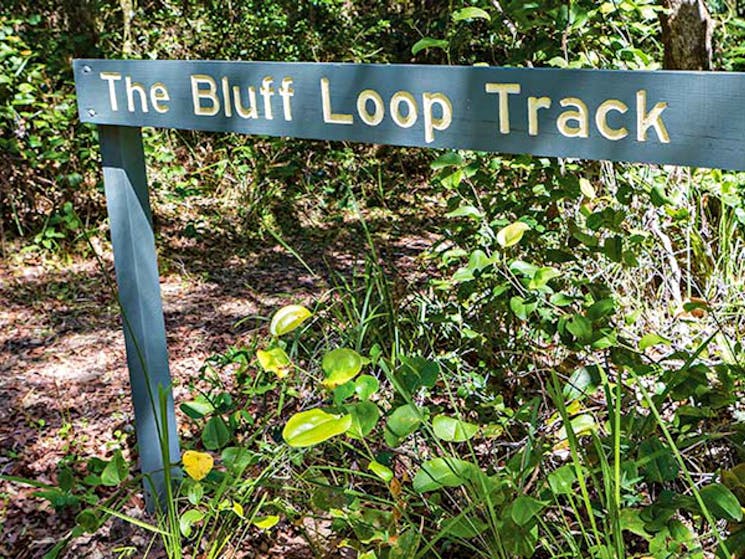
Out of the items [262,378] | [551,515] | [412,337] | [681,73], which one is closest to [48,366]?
[262,378]

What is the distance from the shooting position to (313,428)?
5.21 feet

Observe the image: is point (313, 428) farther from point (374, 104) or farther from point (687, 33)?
point (687, 33)

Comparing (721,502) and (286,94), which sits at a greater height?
(286,94)

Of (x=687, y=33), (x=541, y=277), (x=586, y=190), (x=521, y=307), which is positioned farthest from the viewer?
(x=687, y=33)

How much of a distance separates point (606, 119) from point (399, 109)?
17.6 inches

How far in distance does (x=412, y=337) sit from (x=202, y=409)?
1.15m

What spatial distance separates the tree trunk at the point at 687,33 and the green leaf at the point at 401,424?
2564 millimetres

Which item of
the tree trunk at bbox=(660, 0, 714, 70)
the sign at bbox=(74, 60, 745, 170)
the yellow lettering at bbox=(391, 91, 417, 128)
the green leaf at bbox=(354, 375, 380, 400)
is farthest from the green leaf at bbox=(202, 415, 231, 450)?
the tree trunk at bbox=(660, 0, 714, 70)

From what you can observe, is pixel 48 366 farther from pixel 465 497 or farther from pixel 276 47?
pixel 276 47

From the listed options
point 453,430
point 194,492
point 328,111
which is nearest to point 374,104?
point 328,111

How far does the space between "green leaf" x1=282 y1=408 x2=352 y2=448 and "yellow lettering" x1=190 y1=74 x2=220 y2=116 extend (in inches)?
33.0

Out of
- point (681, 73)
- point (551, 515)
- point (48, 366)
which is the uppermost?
point (681, 73)

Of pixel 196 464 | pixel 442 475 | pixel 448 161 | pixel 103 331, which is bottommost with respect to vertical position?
pixel 103 331

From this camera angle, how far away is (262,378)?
9.62 ft
